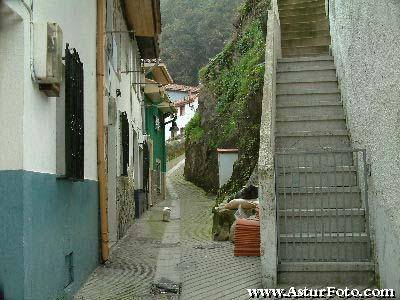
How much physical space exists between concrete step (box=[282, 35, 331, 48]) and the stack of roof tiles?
588 centimetres

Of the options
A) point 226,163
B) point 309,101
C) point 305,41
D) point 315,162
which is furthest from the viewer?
point 226,163

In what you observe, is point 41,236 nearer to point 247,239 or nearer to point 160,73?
point 247,239

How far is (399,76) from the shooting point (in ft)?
14.5

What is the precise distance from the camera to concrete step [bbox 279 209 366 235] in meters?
6.04

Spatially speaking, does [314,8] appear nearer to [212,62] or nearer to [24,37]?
[24,37]

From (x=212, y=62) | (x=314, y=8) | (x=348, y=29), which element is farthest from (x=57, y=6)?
(x=212, y=62)

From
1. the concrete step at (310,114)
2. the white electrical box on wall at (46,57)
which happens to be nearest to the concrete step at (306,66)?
the concrete step at (310,114)

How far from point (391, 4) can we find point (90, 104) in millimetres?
4056

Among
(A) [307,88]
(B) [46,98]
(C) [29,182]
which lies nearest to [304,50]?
(A) [307,88]

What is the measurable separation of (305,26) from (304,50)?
3.31ft

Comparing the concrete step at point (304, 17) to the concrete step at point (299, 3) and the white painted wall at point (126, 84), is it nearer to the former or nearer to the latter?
the concrete step at point (299, 3)

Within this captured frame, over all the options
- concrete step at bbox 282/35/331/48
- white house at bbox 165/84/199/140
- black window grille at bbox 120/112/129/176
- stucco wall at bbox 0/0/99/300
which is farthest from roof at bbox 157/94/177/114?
white house at bbox 165/84/199/140

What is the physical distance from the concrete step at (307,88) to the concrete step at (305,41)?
9.78 ft

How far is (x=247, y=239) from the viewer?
7559 mm
